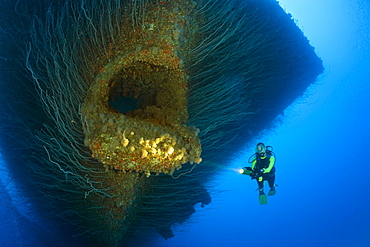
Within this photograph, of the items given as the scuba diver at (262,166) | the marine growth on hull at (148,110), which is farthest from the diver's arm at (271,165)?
the marine growth on hull at (148,110)

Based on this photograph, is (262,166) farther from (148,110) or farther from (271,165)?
(148,110)

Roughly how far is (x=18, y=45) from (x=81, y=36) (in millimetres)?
714

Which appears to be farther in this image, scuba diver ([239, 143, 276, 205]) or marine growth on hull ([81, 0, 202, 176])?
scuba diver ([239, 143, 276, 205])

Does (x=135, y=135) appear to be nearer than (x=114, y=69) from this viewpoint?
Yes

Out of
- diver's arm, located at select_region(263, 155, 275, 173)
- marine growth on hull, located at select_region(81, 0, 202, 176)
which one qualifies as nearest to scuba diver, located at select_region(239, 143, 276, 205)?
diver's arm, located at select_region(263, 155, 275, 173)

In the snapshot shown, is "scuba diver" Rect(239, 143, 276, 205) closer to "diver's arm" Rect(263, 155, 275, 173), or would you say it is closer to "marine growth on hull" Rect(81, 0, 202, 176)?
"diver's arm" Rect(263, 155, 275, 173)

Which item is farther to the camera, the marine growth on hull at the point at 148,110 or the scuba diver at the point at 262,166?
the scuba diver at the point at 262,166

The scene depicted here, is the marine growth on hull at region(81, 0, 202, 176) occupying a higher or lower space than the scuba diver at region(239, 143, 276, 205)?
lower

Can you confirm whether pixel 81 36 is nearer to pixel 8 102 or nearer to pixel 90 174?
pixel 8 102

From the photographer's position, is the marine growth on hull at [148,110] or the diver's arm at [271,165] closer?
the marine growth on hull at [148,110]

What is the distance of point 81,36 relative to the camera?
2879 millimetres

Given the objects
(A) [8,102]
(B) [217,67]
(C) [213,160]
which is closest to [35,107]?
(A) [8,102]

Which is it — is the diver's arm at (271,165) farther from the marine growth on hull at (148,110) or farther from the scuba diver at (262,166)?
the marine growth on hull at (148,110)

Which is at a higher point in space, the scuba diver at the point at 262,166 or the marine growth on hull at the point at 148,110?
the scuba diver at the point at 262,166
